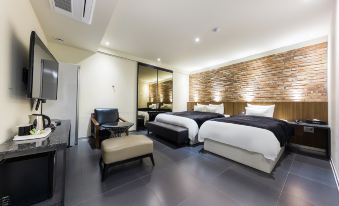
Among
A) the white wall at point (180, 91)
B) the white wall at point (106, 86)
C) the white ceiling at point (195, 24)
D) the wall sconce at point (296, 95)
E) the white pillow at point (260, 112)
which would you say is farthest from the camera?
the white wall at point (180, 91)

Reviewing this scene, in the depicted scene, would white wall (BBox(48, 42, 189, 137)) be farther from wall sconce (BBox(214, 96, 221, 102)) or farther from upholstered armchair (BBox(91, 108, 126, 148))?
wall sconce (BBox(214, 96, 221, 102))

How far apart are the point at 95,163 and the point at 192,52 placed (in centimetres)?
400

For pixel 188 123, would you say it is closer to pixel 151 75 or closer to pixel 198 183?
pixel 198 183

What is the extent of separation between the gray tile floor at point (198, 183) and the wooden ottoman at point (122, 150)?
0.72ft

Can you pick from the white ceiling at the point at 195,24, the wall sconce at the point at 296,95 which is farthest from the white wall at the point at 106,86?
the wall sconce at the point at 296,95

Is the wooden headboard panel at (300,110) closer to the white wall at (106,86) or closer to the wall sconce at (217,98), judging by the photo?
the wall sconce at (217,98)

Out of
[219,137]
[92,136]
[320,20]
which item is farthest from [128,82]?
[320,20]

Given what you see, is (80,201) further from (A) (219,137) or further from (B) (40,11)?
(B) (40,11)

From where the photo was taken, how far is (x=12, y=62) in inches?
56.4

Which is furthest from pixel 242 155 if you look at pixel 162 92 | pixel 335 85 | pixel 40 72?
pixel 162 92

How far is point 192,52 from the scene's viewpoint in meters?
4.47

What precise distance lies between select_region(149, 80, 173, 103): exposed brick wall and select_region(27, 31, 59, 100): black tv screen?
3499 millimetres

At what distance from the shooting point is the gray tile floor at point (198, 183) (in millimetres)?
1555

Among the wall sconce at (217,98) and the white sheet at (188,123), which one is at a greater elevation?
the wall sconce at (217,98)
